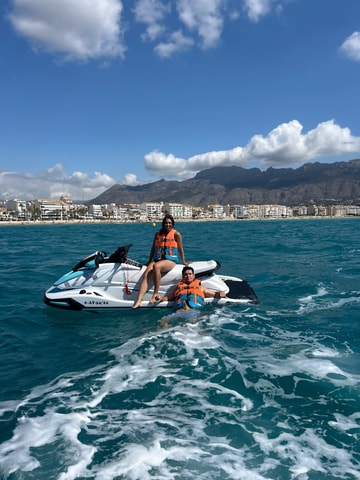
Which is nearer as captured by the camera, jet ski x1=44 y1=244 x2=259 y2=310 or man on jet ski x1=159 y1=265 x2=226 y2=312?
man on jet ski x1=159 y1=265 x2=226 y2=312

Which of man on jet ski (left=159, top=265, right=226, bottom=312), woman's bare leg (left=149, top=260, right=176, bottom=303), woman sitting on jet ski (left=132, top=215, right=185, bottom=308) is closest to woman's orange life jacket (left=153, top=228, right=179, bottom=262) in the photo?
woman sitting on jet ski (left=132, top=215, right=185, bottom=308)

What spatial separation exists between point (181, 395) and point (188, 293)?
140 inches

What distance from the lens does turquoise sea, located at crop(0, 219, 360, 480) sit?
330 centimetres

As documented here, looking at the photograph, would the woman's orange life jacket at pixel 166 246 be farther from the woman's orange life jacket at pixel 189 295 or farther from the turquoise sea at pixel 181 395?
the turquoise sea at pixel 181 395

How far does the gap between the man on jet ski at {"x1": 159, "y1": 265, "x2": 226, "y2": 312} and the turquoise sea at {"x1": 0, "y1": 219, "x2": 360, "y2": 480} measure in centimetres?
42

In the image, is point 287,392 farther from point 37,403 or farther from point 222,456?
point 37,403

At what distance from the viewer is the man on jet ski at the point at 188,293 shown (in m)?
7.89

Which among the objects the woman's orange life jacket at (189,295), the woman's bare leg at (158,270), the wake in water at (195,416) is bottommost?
the wake in water at (195,416)

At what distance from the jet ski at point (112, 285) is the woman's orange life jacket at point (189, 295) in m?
0.39

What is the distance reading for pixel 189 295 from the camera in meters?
7.93

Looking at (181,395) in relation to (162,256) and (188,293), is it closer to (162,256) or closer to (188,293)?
(188,293)

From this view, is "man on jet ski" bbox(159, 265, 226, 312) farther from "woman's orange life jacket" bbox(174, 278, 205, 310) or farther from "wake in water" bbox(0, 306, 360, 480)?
"wake in water" bbox(0, 306, 360, 480)

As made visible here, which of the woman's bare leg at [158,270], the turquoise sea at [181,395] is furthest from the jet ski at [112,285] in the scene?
the turquoise sea at [181,395]

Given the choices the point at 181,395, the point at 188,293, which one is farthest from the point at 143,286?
the point at 181,395
